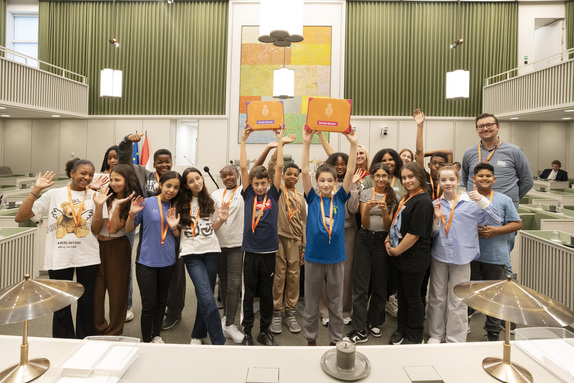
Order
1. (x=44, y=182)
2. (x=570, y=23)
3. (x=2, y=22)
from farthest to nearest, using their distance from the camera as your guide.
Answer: (x=2, y=22)
(x=570, y=23)
(x=44, y=182)

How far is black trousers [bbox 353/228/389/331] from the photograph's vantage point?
294 centimetres

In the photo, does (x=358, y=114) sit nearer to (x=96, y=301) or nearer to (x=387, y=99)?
(x=387, y=99)

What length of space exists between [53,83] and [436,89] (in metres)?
10.8

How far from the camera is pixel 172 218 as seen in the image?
2.67 m

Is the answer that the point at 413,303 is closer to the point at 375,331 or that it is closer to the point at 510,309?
the point at 375,331

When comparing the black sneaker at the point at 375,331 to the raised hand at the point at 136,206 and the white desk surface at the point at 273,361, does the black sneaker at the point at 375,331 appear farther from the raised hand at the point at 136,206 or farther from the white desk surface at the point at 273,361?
the raised hand at the point at 136,206

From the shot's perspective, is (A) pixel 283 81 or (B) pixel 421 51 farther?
(B) pixel 421 51

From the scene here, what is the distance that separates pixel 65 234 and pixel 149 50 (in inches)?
380

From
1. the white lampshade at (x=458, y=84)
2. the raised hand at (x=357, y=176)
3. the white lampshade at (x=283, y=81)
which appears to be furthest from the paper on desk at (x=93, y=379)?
the white lampshade at (x=458, y=84)

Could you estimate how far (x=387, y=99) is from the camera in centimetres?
1053

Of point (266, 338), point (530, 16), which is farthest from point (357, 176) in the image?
point (530, 16)

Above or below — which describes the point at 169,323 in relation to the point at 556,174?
below

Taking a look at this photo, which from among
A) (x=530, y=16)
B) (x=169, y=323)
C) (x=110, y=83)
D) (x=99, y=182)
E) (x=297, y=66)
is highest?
(x=530, y=16)

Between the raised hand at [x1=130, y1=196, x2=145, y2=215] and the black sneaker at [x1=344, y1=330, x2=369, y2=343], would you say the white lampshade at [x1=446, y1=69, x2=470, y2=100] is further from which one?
the raised hand at [x1=130, y1=196, x2=145, y2=215]
